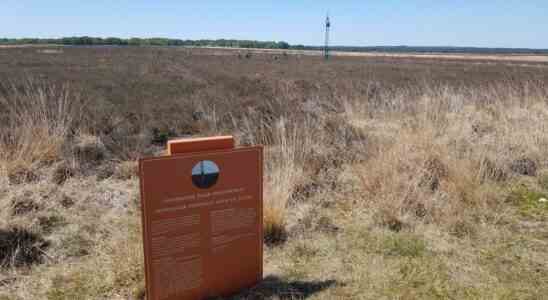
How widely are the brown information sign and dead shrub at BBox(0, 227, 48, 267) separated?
1.30 meters

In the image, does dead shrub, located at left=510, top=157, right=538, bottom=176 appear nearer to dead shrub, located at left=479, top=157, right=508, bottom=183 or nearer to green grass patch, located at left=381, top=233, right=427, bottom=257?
dead shrub, located at left=479, top=157, right=508, bottom=183

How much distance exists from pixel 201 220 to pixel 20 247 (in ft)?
5.65

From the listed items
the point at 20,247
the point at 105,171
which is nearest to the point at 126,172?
the point at 105,171

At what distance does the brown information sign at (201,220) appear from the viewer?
7.29ft

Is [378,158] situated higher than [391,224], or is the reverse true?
[378,158]

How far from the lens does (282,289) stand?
273 centimetres

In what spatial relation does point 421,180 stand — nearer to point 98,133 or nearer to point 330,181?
point 330,181

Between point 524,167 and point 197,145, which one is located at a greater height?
point 197,145

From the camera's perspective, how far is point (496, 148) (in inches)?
217

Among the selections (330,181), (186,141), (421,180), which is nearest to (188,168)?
(186,141)

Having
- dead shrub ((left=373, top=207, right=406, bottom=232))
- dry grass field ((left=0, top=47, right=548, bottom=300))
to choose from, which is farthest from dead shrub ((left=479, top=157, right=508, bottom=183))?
dead shrub ((left=373, top=207, right=406, bottom=232))

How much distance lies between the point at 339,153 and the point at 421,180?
1454 mm

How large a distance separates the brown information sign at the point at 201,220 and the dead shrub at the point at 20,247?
1303 mm

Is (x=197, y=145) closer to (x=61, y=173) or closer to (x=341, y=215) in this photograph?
(x=341, y=215)
